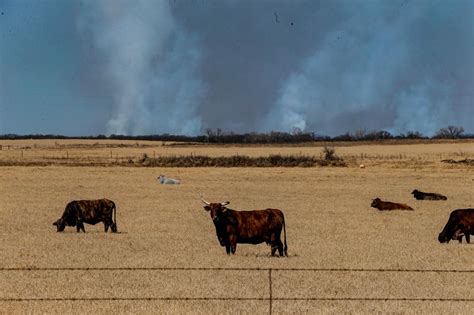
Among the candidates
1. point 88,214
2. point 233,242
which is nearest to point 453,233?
point 233,242

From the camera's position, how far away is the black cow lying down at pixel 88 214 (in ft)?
81.4

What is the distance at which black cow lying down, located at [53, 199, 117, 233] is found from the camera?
2480 centimetres

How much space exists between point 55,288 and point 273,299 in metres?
4.02

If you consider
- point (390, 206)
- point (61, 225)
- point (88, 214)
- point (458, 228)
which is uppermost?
point (390, 206)

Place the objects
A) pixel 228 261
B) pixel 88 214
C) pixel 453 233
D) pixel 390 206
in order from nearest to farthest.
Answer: pixel 228 261 → pixel 453 233 → pixel 88 214 → pixel 390 206

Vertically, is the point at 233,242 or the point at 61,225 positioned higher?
the point at 61,225

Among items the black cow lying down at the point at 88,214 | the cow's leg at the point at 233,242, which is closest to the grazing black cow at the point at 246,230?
the cow's leg at the point at 233,242

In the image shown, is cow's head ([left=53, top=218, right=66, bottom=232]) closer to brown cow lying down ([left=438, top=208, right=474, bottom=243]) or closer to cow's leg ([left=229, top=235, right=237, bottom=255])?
cow's leg ([left=229, top=235, right=237, bottom=255])

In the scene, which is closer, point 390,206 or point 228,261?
point 228,261

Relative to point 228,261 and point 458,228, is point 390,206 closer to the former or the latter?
point 458,228

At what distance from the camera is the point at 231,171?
65.7 m

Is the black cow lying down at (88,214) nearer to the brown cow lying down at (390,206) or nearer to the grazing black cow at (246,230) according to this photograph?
the grazing black cow at (246,230)

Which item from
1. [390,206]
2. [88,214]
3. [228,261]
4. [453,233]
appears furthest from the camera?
[390,206]

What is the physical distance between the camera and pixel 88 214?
81.4 feet
